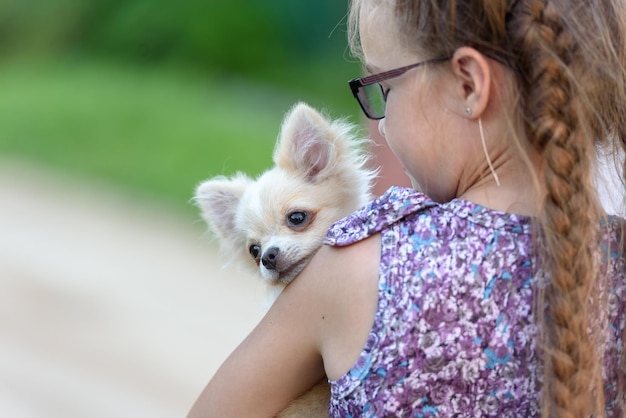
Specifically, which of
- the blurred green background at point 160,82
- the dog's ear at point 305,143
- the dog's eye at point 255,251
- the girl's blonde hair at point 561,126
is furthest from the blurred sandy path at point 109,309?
the girl's blonde hair at point 561,126

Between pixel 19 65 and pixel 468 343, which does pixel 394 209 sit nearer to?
pixel 468 343

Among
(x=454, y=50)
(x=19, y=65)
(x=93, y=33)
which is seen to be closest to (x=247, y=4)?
(x=93, y=33)

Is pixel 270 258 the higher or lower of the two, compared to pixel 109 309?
higher

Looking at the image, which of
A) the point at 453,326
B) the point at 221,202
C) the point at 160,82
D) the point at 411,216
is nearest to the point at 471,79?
the point at 411,216

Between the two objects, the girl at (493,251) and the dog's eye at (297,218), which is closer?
the girl at (493,251)

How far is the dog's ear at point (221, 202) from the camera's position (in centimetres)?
252

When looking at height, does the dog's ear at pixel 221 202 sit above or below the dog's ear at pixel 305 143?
below

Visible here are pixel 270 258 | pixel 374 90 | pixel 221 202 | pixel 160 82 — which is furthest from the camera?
pixel 160 82

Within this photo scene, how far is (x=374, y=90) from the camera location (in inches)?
64.1

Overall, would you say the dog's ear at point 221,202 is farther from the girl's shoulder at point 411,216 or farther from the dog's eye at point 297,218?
the girl's shoulder at point 411,216

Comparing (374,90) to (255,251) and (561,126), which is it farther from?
(255,251)

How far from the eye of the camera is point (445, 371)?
1.35m

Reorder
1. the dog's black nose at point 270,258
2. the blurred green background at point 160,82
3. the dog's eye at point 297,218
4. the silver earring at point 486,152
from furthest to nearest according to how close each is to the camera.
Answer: the blurred green background at point 160,82 < the dog's eye at point 297,218 < the dog's black nose at point 270,258 < the silver earring at point 486,152

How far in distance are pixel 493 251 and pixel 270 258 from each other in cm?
94
